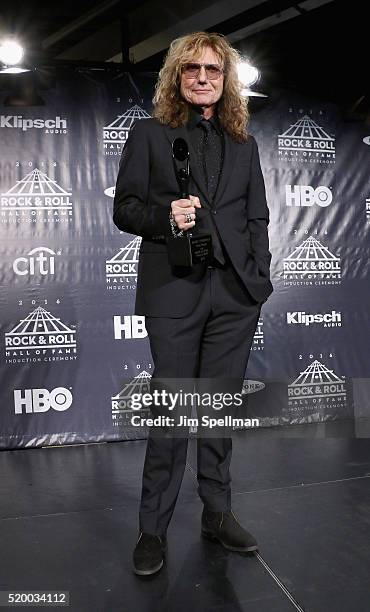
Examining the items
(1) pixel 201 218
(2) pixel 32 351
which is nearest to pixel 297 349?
Result: (2) pixel 32 351

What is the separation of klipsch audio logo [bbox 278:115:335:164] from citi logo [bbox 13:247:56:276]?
1.63m

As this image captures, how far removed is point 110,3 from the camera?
440 cm

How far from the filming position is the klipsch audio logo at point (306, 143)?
12.2ft

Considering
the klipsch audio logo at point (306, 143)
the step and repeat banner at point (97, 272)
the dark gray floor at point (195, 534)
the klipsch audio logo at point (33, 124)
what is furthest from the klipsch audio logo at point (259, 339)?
the klipsch audio logo at point (33, 124)

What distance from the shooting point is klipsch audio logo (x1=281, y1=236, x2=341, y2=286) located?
3723 mm

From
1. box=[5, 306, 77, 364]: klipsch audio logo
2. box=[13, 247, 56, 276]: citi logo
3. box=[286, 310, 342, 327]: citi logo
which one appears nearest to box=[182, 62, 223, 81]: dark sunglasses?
box=[13, 247, 56, 276]: citi logo

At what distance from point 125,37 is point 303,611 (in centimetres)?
336

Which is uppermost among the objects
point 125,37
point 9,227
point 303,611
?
point 125,37

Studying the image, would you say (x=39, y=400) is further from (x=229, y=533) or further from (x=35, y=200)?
(x=229, y=533)

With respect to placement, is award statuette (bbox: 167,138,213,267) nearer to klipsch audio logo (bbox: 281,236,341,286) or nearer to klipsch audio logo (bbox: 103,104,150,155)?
klipsch audio logo (bbox: 103,104,150,155)

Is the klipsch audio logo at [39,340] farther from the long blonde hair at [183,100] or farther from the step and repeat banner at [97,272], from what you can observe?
the long blonde hair at [183,100]

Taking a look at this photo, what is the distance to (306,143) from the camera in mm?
3744

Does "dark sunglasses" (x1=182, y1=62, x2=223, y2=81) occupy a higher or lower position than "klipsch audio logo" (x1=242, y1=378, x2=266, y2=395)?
higher

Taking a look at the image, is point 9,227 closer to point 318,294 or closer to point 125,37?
point 125,37
